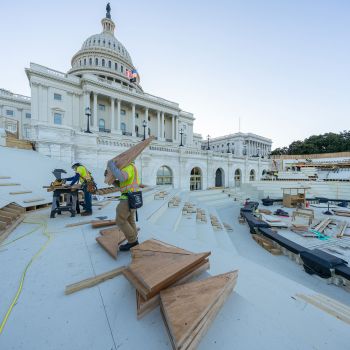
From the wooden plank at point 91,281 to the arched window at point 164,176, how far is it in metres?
14.7

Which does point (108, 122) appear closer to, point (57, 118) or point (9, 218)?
point (57, 118)

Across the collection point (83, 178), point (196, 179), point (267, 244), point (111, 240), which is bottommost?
point (267, 244)

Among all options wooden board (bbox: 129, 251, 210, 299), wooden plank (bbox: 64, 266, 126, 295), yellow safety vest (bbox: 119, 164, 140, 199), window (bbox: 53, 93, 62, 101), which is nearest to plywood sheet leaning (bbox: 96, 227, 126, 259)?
wooden plank (bbox: 64, 266, 126, 295)

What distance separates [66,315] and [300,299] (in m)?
2.91

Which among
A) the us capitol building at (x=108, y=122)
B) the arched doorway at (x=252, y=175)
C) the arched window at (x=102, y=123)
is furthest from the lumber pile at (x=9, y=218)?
the arched window at (x=102, y=123)

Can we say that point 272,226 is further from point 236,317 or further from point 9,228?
point 9,228

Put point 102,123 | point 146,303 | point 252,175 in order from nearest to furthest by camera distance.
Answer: point 146,303 → point 252,175 → point 102,123

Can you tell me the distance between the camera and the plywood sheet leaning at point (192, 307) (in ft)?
4.28

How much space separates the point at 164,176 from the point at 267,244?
12119mm

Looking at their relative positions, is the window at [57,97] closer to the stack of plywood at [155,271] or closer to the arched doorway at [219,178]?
the arched doorway at [219,178]

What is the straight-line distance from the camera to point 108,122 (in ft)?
111

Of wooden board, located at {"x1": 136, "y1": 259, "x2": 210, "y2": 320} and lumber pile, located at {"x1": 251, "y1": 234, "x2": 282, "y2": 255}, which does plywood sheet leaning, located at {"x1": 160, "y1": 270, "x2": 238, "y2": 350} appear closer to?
wooden board, located at {"x1": 136, "y1": 259, "x2": 210, "y2": 320}

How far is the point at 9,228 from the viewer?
4.06 metres

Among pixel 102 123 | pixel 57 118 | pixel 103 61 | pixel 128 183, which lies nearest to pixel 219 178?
pixel 128 183
